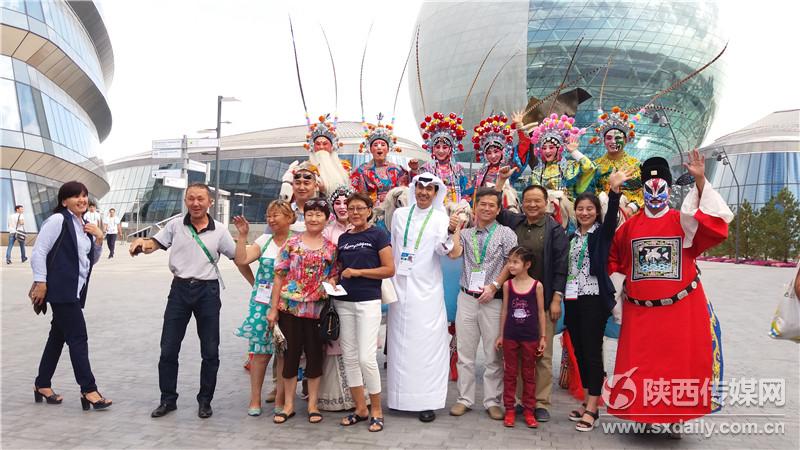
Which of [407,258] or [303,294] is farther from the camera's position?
[407,258]

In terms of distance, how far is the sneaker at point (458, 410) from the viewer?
4734mm

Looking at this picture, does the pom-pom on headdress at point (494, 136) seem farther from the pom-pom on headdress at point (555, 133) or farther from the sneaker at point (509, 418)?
the sneaker at point (509, 418)

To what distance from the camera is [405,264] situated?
4.74 metres

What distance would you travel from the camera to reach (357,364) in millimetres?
4434

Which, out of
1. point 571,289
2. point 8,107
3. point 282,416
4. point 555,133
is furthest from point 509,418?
point 8,107

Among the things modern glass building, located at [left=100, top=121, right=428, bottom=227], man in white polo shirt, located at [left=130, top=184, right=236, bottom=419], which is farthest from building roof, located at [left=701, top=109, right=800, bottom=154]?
man in white polo shirt, located at [left=130, top=184, right=236, bottom=419]

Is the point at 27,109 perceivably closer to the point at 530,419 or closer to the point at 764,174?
the point at 530,419

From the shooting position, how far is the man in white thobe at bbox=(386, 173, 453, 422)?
4.66 meters

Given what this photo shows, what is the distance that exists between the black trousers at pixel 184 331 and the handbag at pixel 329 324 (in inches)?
38.7

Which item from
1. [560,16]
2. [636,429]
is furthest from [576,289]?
[560,16]

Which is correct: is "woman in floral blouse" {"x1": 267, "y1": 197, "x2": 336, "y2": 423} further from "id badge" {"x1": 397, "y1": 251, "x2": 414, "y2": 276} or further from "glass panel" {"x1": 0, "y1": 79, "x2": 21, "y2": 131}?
"glass panel" {"x1": 0, "y1": 79, "x2": 21, "y2": 131}

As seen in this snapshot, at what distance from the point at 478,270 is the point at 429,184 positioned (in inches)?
34.2

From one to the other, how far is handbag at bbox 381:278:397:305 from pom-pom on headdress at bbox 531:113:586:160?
2.79 m

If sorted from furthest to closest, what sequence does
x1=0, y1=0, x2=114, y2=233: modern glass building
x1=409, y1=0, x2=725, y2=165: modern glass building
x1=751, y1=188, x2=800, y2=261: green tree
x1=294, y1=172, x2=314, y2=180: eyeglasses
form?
x1=409, y1=0, x2=725, y2=165: modern glass building < x1=751, y1=188, x2=800, y2=261: green tree < x1=0, y1=0, x2=114, y2=233: modern glass building < x1=294, y1=172, x2=314, y2=180: eyeglasses
